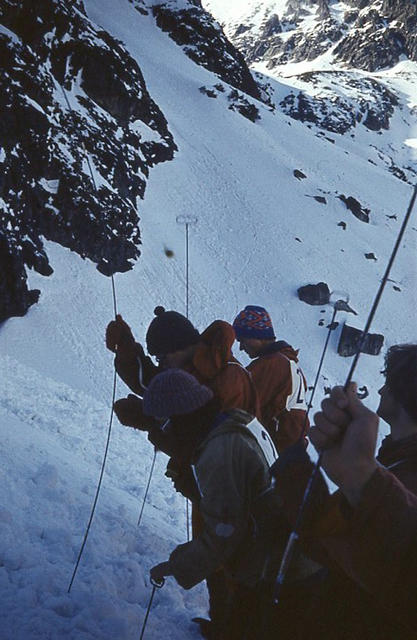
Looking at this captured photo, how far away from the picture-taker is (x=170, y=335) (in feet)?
7.72

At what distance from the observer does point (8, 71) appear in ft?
50.7

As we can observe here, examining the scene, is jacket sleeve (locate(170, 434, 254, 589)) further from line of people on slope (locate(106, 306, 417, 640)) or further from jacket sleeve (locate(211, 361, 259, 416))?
jacket sleeve (locate(211, 361, 259, 416))

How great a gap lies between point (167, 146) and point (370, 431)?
28412 millimetres

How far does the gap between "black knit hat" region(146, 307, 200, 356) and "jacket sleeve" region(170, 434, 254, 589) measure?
0.79 m

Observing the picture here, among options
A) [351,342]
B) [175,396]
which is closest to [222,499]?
[175,396]

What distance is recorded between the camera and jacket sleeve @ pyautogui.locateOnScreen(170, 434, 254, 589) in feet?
5.31

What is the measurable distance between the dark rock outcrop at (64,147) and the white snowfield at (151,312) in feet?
2.95

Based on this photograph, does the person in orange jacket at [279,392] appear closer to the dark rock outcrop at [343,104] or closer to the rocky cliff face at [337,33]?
the dark rock outcrop at [343,104]

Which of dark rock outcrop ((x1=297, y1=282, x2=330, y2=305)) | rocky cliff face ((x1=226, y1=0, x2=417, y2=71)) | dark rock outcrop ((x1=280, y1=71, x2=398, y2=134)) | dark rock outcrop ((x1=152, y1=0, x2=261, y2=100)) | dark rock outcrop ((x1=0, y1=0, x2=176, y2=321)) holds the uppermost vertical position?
rocky cliff face ((x1=226, y1=0, x2=417, y2=71))

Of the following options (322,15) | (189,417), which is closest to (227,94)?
(189,417)

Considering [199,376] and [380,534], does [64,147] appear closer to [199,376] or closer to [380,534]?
[199,376]

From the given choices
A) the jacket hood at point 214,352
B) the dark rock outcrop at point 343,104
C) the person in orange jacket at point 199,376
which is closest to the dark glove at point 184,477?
the person in orange jacket at point 199,376

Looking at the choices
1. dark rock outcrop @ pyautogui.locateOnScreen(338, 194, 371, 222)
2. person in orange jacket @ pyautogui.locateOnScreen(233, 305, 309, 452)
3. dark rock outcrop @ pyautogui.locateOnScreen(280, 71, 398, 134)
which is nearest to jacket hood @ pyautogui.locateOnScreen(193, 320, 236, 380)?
person in orange jacket @ pyautogui.locateOnScreen(233, 305, 309, 452)

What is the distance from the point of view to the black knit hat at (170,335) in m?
2.35
